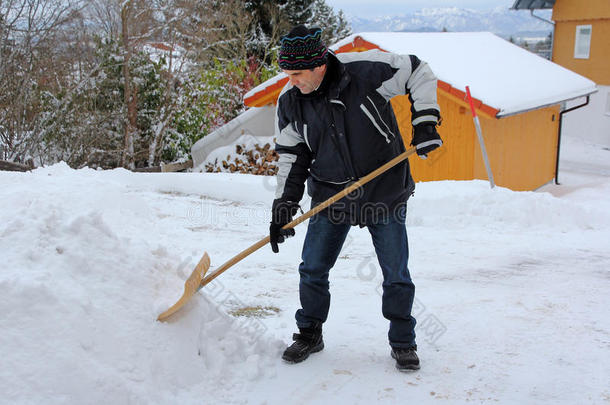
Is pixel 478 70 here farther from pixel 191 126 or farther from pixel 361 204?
pixel 361 204

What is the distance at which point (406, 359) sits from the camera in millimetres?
2852

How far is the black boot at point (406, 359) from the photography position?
2.85 meters

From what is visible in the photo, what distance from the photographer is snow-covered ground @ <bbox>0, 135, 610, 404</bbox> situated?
2.36 m

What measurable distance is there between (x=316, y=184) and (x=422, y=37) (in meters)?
9.33

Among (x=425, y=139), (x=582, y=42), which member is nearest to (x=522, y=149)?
(x=425, y=139)

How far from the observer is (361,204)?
2855 mm

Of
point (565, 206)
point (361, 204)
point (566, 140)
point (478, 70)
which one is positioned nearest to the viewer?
point (361, 204)

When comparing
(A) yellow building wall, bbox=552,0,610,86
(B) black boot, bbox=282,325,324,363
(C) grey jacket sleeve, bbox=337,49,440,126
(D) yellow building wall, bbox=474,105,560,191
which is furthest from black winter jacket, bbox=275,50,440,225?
(A) yellow building wall, bbox=552,0,610,86

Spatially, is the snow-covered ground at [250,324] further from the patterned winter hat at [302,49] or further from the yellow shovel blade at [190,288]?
the patterned winter hat at [302,49]

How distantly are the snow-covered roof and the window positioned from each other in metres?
9.07

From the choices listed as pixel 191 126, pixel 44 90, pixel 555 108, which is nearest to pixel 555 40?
pixel 555 108

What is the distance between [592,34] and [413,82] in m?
20.6

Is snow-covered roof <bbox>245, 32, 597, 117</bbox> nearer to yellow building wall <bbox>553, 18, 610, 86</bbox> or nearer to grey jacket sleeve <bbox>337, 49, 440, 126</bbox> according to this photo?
grey jacket sleeve <bbox>337, 49, 440, 126</bbox>

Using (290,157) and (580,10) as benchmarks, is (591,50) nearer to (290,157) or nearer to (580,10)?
(580,10)
